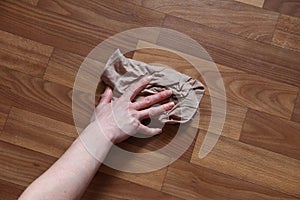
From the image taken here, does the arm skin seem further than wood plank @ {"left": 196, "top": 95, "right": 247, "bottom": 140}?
No

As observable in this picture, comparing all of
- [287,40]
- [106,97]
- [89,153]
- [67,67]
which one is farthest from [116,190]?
[287,40]

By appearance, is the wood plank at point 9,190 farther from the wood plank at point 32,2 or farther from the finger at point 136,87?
the wood plank at point 32,2

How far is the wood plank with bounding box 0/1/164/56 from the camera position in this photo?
3.59 feet

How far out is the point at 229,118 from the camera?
1.06 m

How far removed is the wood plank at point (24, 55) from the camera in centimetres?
109

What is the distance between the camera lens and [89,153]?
39.4 inches

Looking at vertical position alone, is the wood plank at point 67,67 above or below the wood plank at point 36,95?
above

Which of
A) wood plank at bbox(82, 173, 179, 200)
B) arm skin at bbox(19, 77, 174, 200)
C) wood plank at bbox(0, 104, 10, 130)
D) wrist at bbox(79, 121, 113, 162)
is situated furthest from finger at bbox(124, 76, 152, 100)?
wood plank at bbox(0, 104, 10, 130)

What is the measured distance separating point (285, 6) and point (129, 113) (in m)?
0.48

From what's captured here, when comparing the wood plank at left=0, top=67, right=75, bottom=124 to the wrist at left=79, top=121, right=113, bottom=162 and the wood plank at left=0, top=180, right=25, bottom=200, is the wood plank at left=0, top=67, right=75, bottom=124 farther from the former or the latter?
the wood plank at left=0, top=180, right=25, bottom=200

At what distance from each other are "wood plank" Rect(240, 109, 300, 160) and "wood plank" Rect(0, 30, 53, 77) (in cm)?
53

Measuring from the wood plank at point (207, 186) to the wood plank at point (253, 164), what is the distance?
0.04 ft

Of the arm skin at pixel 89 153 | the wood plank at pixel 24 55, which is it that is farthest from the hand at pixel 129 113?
the wood plank at pixel 24 55

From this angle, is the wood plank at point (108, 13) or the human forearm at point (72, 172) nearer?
the human forearm at point (72, 172)
